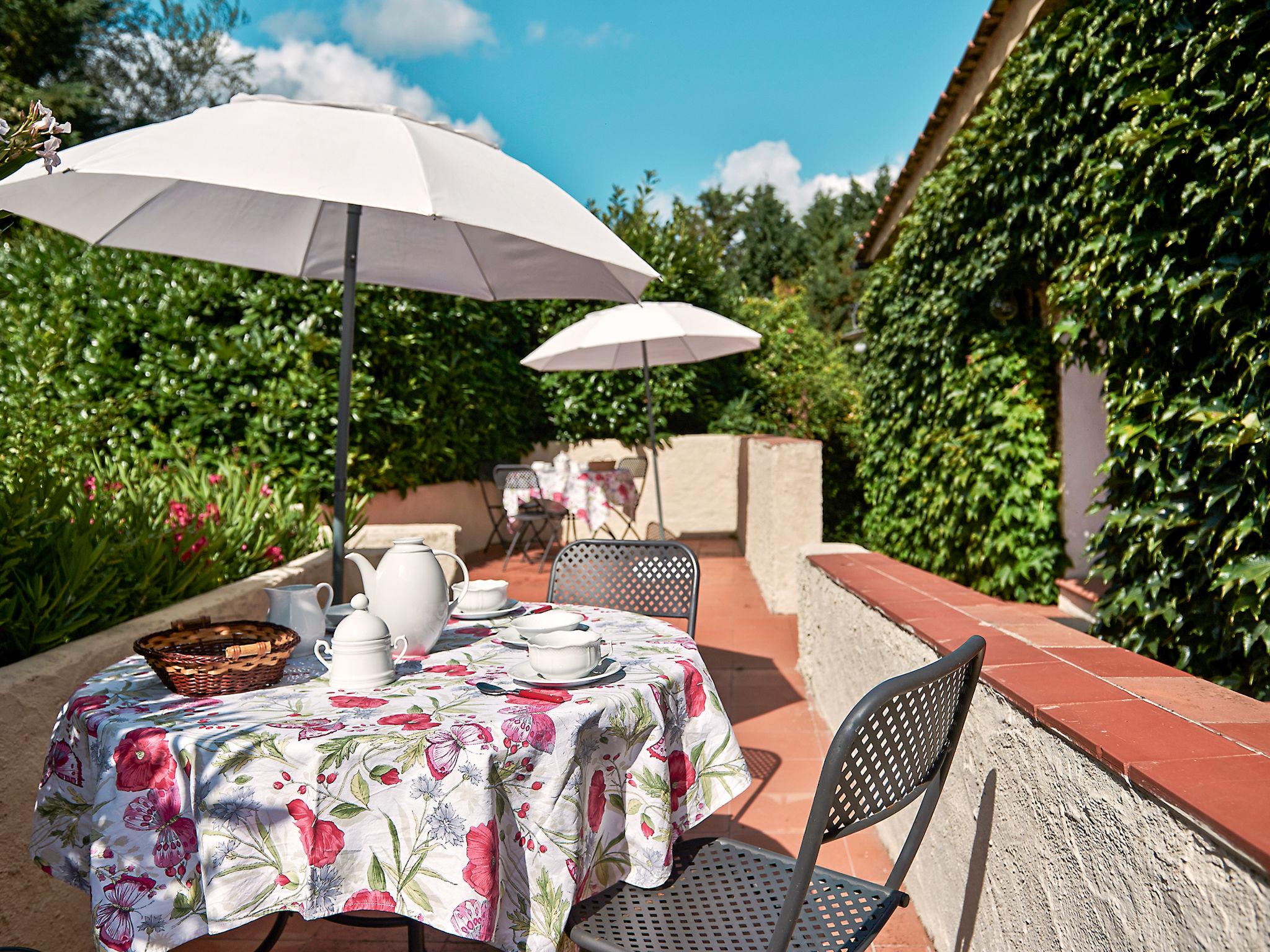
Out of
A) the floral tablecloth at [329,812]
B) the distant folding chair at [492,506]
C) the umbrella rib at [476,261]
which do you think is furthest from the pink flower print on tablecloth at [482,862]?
Answer: the distant folding chair at [492,506]

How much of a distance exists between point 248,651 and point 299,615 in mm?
320

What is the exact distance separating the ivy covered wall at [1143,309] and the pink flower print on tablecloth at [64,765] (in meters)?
3.10

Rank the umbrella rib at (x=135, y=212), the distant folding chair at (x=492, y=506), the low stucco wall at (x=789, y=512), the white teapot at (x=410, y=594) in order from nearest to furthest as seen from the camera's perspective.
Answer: the white teapot at (x=410, y=594)
the umbrella rib at (x=135, y=212)
the low stucco wall at (x=789, y=512)
the distant folding chair at (x=492, y=506)

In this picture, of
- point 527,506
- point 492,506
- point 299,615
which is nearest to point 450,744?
point 299,615

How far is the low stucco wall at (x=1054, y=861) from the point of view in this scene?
3.56 ft

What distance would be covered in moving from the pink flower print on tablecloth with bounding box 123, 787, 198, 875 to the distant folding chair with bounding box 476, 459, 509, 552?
8.05m

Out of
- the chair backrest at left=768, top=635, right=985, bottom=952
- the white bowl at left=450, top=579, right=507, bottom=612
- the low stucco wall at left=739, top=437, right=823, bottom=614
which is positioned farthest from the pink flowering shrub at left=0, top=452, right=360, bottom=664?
the low stucco wall at left=739, top=437, right=823, bottom=614

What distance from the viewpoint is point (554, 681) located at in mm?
1779

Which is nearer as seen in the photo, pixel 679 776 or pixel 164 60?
pixel 679 776

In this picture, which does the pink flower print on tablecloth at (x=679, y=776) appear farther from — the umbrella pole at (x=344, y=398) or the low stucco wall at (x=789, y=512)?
the low stucco wall at (x=789, y=512)

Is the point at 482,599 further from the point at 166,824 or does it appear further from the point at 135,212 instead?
the point at 135,212

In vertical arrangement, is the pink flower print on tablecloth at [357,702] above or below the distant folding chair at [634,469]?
above

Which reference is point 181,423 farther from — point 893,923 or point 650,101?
point 650,101

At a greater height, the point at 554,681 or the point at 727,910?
the point at 554,681
